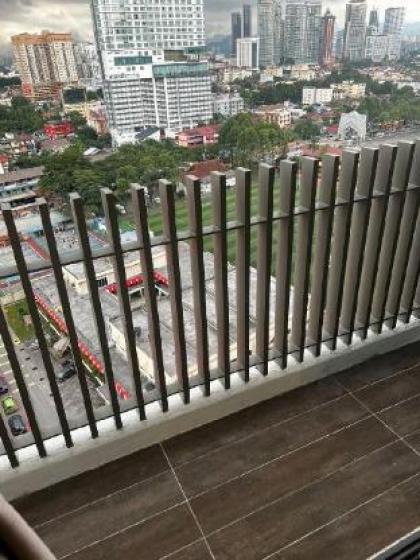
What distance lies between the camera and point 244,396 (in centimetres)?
210

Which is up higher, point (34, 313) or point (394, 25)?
point (394, 25)

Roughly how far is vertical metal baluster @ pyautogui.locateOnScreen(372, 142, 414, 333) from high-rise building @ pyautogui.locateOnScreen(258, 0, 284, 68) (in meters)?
80.3

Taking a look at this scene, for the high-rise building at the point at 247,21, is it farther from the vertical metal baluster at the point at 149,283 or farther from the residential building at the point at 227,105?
the vertical metal baluster at the point at 149,283

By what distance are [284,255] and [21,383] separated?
1.23 metres

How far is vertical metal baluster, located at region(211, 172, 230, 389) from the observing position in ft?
5.01

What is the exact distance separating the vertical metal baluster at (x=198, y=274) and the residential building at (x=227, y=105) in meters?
49.5

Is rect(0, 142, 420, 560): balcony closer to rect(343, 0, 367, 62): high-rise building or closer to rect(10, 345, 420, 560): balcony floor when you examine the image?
rect(10, 345, 420, 560): balcony floor

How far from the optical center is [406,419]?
2.02 meters

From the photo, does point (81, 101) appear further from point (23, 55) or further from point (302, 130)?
point (302, 130)

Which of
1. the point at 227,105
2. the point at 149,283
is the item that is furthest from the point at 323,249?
the point at 227,105

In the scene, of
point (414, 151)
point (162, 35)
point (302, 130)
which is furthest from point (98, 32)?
point (414, 151)

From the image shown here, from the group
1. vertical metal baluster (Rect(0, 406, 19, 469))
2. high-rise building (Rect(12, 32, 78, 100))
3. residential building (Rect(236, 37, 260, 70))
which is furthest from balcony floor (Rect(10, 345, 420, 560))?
residential building (Rect(236, 37, 260, 70))

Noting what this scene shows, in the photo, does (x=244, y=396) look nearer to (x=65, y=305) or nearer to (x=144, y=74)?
(x=65, y=305)

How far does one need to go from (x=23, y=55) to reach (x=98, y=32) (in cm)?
A: 1589
